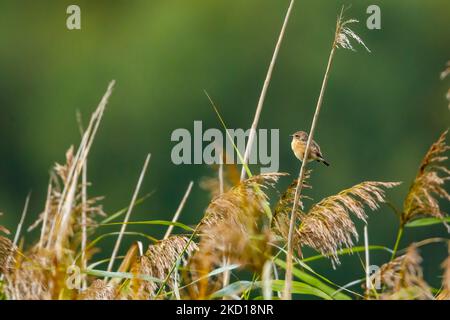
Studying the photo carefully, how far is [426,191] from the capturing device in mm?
3428

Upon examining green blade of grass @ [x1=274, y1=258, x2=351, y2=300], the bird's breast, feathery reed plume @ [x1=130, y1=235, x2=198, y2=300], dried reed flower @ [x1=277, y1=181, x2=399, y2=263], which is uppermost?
the bird's breast

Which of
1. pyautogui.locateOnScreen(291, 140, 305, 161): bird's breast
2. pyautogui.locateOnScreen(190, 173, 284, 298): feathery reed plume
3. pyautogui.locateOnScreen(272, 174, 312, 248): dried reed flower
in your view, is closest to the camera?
pyautogui.locateOnScreen(190, 173, 284, 298): feathery reed plume

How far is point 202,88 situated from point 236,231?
25.8 m

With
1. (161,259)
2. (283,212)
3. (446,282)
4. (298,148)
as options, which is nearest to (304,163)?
(283,212)

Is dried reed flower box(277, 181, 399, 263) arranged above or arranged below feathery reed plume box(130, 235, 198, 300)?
above

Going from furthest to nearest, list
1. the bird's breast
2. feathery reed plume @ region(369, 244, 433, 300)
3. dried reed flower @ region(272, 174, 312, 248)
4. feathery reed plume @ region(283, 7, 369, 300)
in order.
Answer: the bird's breast → dried reed flower @ region(272, 174, 312, 248) → feathery reed plume @ region(283, 7, 369, 300) → feathery reed plume @ region(369, 244, 433, 300)

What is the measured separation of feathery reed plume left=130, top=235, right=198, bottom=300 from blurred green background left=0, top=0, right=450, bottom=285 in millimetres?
19369

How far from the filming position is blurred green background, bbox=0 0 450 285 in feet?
84.9

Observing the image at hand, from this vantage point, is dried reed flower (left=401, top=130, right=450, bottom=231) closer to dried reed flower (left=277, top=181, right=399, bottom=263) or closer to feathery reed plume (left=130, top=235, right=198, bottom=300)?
dried reed flower (left=277, top=181, right=399, bottom=263)

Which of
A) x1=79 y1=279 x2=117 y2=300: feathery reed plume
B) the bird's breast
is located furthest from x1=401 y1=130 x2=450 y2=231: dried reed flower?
the bird's breast

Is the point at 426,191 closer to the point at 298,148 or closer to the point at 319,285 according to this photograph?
the point at 319,285
